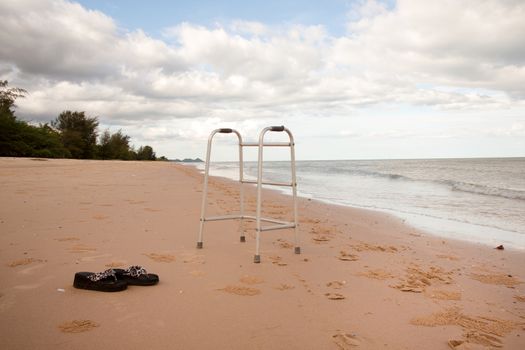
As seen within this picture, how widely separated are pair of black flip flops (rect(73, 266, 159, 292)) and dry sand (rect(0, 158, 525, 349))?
0.07 m

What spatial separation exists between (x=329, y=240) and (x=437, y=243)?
177 centimetres

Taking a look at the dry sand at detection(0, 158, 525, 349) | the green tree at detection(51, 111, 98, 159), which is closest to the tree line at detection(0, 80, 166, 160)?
the green tree at detection(51, 111, 98, 159)

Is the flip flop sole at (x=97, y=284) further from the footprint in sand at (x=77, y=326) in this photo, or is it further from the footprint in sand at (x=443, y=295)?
the footprint in sand at (x=443, y=295)

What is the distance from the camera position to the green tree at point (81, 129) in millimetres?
51184

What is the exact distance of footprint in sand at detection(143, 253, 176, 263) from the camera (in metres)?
4.39

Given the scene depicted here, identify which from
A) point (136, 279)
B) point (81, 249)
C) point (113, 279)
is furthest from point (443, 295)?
point (81, 249)

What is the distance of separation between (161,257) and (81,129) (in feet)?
176

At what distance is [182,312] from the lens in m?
2.94

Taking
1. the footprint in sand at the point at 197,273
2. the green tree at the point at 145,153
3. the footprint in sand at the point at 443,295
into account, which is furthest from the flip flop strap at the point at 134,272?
the green tree at the point at 145,153

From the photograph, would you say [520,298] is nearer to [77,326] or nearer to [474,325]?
[474,325]

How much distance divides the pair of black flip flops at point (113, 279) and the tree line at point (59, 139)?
37.0 m

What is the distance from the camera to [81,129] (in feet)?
173

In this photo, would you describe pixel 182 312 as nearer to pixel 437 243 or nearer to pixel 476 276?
pixel 476 276

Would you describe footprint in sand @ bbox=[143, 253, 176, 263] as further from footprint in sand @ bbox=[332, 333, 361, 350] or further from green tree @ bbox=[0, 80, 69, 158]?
green tree @ bbox=[0, 80, 69, 158]
